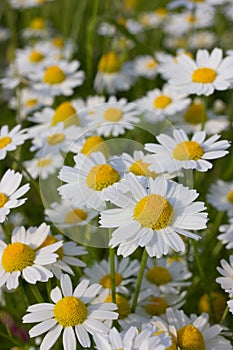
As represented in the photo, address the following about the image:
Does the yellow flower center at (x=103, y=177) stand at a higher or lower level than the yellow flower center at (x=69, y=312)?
higher

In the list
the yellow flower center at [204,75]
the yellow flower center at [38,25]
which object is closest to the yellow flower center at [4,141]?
the yellow flower center at [204,75]

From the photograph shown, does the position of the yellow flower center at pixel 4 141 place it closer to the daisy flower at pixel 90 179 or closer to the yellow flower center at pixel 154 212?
the daisy flower at pixel 90 179

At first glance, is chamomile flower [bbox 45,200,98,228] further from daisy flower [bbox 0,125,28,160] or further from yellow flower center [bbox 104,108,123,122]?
yellow flower center [bbox 104,108,123,122]

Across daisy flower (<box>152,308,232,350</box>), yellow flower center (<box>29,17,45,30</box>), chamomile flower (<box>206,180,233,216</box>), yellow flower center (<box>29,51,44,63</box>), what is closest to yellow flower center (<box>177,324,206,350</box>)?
daisy flower (<box>152,308,232,350</box>)

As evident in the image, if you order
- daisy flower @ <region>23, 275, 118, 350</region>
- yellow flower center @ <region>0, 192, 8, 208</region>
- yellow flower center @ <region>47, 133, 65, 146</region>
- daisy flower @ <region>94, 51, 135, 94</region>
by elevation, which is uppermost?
daisy flower @ <region>94, 51, 135, 94</region>

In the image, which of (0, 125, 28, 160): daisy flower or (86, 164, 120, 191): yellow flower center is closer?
(86, 164, 120, 191): yellow flower center
